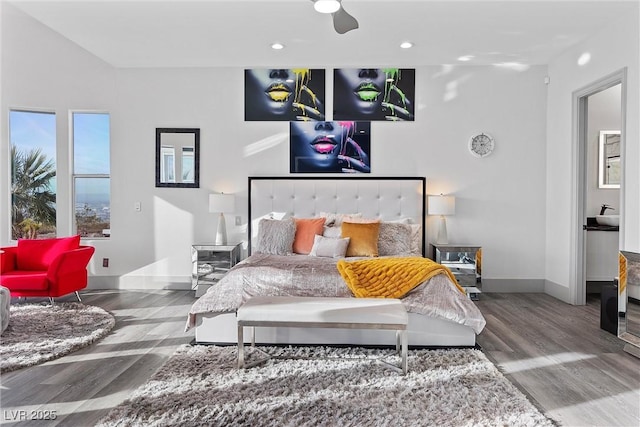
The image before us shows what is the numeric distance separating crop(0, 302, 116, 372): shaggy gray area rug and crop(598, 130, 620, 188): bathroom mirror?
606cm

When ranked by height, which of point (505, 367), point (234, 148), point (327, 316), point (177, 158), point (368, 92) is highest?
point (368, 92)

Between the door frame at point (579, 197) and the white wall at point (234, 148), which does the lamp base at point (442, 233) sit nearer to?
the white wall at point (234, 148)

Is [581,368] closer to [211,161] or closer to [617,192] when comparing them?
[617,192]

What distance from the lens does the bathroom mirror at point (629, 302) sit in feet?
10.1

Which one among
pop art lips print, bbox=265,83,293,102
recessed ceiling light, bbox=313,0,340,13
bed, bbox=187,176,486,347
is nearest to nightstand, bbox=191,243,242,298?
bed, bbox=187,176,486,347

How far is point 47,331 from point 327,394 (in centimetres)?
262

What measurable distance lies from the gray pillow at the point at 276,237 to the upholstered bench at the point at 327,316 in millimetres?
1710

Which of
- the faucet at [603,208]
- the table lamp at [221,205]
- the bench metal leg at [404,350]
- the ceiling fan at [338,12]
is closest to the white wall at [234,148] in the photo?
the table lamp at [221,205]

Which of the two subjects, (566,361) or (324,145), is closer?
(566,361)

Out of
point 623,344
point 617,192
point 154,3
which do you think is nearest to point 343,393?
point 623,344

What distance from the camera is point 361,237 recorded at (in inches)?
171

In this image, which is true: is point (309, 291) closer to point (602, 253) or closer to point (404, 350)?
point (404, 350)

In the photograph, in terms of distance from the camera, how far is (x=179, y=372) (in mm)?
2715

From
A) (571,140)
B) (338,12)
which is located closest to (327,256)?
(338,12)
